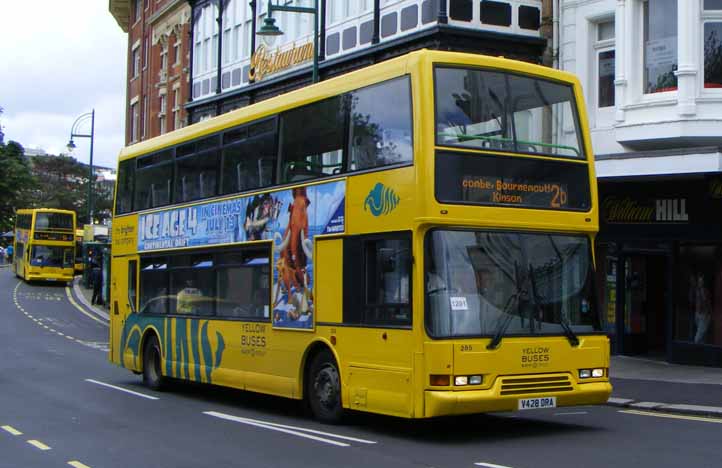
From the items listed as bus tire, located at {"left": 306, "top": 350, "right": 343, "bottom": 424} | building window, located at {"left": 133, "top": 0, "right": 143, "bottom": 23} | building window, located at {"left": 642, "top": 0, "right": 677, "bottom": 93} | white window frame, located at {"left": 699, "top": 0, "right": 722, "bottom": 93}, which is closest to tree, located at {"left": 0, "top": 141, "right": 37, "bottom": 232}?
building window, located at {"left": 133, "top": 0, "right": 143, "bottom": 23}

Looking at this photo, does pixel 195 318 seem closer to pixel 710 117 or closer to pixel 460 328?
pixel 460 328

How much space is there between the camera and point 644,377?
19203 millimetres

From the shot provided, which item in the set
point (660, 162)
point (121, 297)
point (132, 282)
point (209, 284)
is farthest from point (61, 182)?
point (209, 284)

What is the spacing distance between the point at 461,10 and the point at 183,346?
10.4 meters

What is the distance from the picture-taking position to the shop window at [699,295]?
818 inches

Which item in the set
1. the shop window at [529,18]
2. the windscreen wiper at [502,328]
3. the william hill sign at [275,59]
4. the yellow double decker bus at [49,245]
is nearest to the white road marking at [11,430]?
the windscreen wiper at [502,328]

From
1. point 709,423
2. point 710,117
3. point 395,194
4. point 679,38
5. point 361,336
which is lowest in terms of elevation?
point 709,423

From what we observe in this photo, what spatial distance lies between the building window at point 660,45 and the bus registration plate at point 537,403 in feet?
34.6

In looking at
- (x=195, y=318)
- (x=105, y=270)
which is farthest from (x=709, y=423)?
(x=105, y=270)

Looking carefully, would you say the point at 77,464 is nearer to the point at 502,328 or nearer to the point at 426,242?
the point at 426,242

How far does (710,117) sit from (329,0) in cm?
1187

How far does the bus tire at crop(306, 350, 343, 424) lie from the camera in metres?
12.9

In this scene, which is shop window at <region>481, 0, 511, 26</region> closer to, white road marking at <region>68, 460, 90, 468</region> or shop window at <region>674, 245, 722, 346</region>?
→ shop window at <region>674, 245, 722, 346</region>

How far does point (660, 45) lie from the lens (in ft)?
68.1
